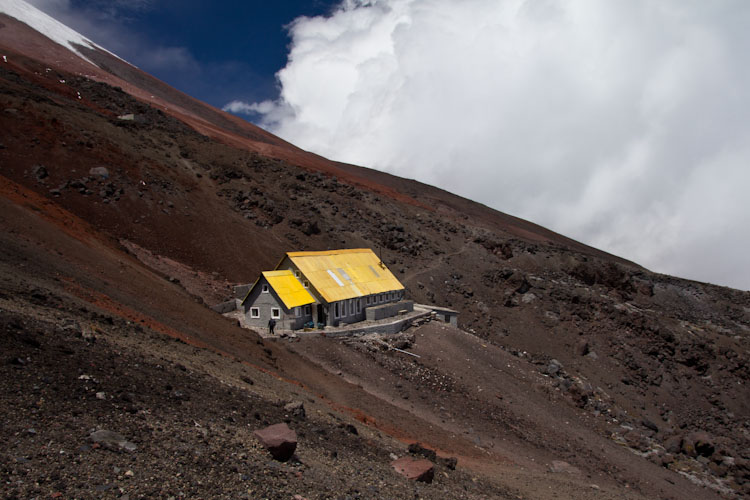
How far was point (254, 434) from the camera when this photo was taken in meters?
10.1

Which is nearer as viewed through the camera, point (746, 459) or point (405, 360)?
point (405, 360)

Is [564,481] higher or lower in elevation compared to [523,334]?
lower

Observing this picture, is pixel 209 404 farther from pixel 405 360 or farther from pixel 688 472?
pixel 688 472

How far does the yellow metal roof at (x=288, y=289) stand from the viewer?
25.2 meters

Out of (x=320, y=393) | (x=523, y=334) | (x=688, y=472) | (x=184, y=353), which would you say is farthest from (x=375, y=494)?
(x=523, y=334)

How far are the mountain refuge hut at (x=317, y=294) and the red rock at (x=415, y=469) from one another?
13723 mm

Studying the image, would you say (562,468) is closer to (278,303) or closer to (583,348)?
(278,303)

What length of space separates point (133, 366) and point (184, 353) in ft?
11.8

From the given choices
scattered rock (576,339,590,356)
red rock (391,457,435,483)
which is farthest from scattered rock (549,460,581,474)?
scattered rock (576,339,590,356)

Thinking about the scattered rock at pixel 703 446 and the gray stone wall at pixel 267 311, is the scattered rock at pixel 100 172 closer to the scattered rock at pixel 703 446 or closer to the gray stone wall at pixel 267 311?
the gray stone wall at pixel 267 311

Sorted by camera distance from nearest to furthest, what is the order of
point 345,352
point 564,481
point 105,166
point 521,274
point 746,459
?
point 564,481
point 345,352
point 746,459
point 105,166
point 521,274

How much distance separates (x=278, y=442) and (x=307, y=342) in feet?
47.6

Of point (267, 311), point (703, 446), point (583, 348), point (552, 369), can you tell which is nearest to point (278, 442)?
point (267, 311)

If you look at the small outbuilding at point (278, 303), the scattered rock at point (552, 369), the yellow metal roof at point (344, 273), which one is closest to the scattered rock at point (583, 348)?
the scattered rock at point (552, 369)
